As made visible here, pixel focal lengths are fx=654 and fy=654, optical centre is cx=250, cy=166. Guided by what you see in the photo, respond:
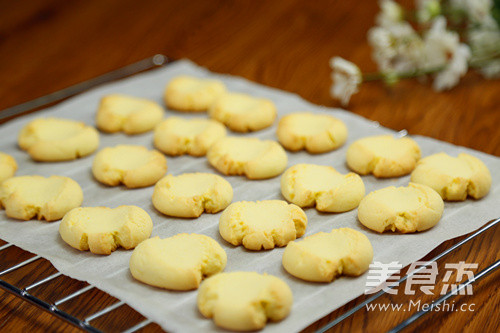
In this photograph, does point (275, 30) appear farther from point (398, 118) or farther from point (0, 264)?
point (0, 264)

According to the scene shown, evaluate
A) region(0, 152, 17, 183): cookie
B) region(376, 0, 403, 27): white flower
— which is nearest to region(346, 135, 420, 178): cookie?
region(376, 0, 403, 27): white flower

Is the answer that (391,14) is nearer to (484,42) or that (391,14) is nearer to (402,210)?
(484,42)

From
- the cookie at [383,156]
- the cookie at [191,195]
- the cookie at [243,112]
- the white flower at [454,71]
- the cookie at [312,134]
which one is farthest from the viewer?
the white flower at [454,71]

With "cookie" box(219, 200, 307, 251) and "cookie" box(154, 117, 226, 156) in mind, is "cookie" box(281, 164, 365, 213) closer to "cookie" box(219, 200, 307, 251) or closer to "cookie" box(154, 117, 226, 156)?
"cookie" box(219, 200, 307, 251)

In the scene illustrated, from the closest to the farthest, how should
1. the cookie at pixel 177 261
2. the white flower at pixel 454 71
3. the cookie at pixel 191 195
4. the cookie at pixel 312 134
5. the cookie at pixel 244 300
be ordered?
the cookie at pixel 244 300, the cookie at pixel 177 261, the cookie at pixel 191 195, the cookie at pixel 312 134, the white flower at pixel 454 71

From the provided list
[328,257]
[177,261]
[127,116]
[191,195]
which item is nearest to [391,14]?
[127,116]

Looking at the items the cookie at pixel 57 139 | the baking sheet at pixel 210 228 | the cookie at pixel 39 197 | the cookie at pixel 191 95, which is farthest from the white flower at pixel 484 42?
the cookie at pixel 39 197

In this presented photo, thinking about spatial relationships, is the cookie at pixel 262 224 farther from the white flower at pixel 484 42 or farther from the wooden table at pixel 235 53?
the white flower at pixel 484 42
